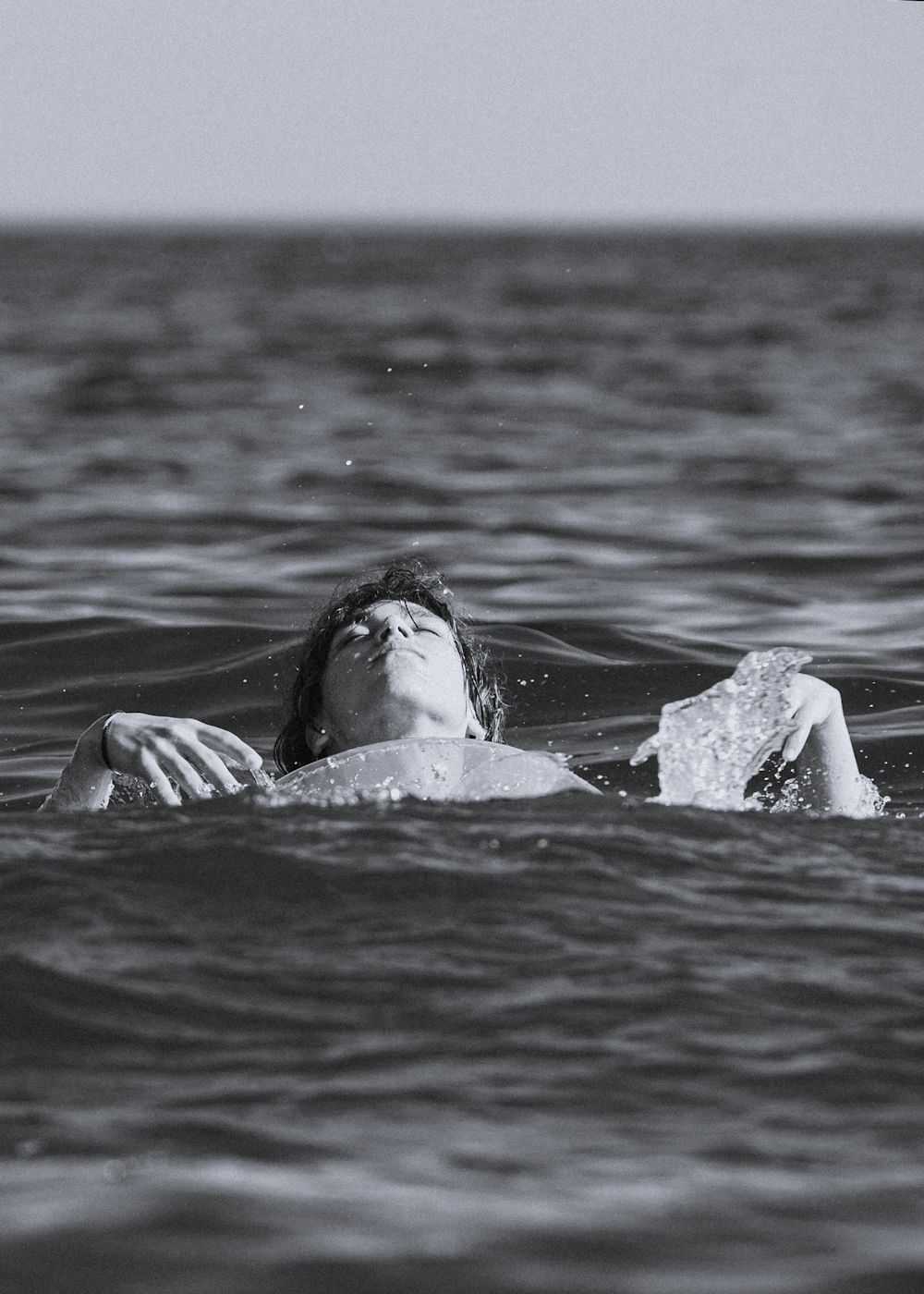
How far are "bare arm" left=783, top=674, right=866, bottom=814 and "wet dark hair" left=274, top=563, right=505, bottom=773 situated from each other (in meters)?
1.24

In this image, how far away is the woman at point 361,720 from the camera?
18.6 ft

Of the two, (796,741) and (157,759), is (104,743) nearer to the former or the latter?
(157,759)

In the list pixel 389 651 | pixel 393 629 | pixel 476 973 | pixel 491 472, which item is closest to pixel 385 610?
pixel 393 629

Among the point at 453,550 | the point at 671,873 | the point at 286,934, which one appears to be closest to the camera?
the point at 286,934

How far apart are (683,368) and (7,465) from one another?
13.7m

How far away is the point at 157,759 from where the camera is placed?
5652mm

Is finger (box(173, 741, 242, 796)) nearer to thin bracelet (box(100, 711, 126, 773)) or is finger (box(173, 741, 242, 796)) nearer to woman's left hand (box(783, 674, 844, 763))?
thin bracelet (box(100, 711, 126, 773))

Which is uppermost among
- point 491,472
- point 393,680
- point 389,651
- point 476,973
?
point 491,472

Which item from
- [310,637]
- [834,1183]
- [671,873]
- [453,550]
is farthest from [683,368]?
[834,1183]

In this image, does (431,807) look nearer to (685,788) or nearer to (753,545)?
(685,788)

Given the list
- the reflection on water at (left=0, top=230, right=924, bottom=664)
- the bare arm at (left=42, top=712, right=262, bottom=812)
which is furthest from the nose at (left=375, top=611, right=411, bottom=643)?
the reflection on water at (left=0, top=230, right=924, bottom=664)

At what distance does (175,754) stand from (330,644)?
1.01 meters

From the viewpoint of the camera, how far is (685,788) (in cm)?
618

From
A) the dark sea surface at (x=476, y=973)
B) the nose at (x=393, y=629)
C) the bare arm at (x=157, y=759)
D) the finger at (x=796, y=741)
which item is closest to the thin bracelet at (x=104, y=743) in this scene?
the bare arm at (x=157, y=759)
